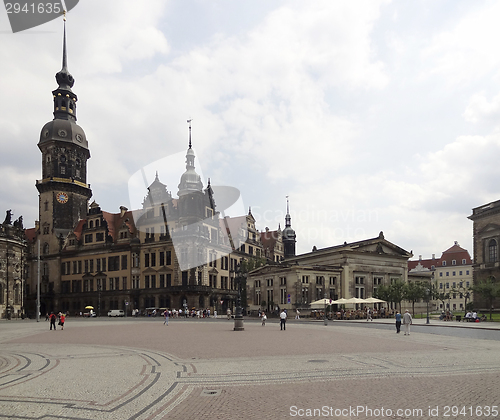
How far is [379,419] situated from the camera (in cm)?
896

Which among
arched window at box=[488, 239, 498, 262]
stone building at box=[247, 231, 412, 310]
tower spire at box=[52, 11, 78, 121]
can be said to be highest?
tower spire at box=[52, 11, 78, 121]

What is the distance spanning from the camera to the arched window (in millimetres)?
69250

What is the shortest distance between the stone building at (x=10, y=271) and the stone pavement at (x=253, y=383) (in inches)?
2153

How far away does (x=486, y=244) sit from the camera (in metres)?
70.7

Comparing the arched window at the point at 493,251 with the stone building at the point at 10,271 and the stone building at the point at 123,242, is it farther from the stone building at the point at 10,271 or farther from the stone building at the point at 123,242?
the stone building at the point at 10,271

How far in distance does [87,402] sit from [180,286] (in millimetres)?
70613

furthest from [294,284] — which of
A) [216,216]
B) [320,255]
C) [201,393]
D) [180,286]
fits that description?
[201,393]

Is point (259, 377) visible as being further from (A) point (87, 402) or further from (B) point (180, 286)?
(B) point (180, 286)

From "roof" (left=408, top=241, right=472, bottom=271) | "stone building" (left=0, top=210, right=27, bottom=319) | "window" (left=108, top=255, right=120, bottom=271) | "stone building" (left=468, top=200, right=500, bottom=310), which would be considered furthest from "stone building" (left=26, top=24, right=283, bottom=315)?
"roof" (left=408, top=241, right=472, bottom=271)

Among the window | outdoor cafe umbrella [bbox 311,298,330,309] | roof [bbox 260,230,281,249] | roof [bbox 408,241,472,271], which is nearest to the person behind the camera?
outdoor cafe umbrella [bbox 311,298,330,309]

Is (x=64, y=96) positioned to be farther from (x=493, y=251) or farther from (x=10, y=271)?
(x=493, y=251)

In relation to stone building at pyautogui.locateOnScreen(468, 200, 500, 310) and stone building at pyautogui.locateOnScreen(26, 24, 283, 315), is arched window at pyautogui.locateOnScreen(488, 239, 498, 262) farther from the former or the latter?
stone building at pyautogui.locateOnScreen(26, 24, 283, 315)

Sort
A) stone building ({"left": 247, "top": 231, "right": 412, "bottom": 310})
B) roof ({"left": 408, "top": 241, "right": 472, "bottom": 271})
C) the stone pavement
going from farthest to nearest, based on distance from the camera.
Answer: roof ({"left": 408, "top": 241, "right": 472, "bottom": 271}), stone building ({"left": 247, "top": 231, "right": 412, "bottom": 310}), the stone pavement

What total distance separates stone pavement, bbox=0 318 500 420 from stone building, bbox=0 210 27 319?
54679mm
